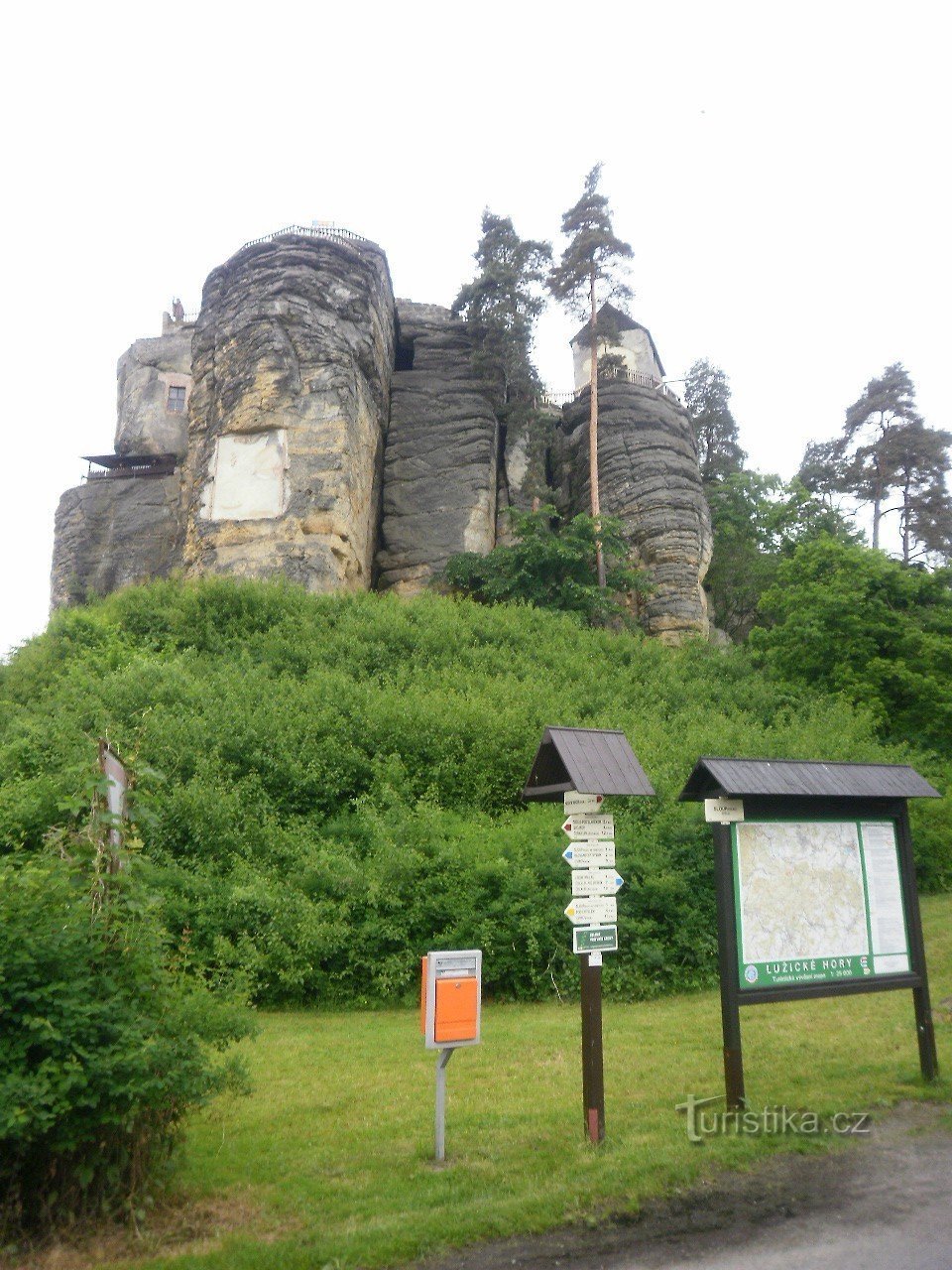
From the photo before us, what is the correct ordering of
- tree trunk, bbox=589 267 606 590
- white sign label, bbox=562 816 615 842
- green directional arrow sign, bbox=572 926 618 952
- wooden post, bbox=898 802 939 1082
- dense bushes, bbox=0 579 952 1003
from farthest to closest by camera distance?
tree trunk, bbox=589 267 606 590, dense bushes, bbox=0 579 952 1003, wooden post, bbox=898 802 939 1082, white sign label, bbox=562 816 615 842, green directional arrow sign, bbox=572 926 618 952

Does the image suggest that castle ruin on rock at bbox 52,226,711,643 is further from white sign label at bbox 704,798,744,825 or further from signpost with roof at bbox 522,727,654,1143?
white sign label at bbox 704,798,744,825

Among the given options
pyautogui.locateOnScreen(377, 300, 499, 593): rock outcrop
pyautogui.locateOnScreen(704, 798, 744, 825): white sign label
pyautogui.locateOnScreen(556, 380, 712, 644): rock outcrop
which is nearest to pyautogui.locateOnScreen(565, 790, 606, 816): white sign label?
pyautogui.locateOnScreen(704, 798, 744, 825): white sign label

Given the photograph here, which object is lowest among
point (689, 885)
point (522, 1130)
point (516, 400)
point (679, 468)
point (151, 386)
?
point (522, 1130)

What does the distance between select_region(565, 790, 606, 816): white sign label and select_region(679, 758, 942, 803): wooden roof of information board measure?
0.89 metres

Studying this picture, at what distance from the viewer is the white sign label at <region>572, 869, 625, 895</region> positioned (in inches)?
253

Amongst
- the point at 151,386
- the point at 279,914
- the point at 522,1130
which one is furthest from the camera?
the point at 151,386

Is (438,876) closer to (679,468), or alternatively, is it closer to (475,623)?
(475,623)

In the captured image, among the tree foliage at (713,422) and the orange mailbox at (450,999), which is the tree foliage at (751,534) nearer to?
the tree foliage at (713,422)

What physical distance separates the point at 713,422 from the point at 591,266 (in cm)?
1554

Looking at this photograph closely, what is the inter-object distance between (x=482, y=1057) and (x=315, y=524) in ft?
77.3

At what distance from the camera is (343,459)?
30.8 meters

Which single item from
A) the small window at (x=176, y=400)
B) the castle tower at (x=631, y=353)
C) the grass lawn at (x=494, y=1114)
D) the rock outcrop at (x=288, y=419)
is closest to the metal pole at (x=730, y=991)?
the grass lawn at (x=494, y=1114)

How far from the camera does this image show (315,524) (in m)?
30.2

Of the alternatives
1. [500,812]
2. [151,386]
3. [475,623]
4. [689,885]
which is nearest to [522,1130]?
[689,885]
